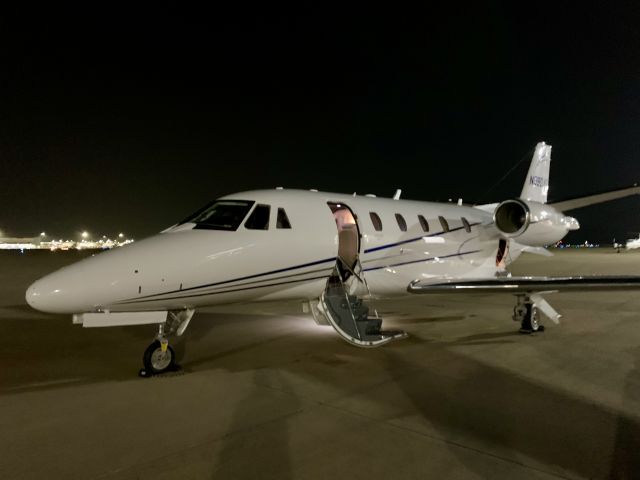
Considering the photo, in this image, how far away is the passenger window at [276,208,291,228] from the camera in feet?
24.1

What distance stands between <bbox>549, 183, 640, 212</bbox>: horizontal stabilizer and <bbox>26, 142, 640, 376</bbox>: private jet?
52 millimetres

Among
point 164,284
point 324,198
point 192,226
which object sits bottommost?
point 164,284

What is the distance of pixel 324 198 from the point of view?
848 centimetres

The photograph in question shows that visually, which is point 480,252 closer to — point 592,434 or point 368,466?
point 592,434

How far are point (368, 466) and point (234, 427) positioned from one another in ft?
4.76

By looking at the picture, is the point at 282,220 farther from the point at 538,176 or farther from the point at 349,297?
the point at 538,176

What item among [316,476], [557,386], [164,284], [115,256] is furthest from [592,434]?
[115,256]

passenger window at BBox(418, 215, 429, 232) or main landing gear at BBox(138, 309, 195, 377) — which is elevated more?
passenger window at BBox(418, 215, 429, 232)

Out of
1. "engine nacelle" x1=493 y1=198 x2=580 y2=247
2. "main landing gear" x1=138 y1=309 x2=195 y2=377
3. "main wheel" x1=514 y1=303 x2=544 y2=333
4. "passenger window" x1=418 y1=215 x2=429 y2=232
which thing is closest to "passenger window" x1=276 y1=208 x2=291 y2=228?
"main landing gear" x1=138 y1=309 x2=195 y2=377

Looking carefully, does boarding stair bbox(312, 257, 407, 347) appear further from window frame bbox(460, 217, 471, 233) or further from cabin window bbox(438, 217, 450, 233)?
window frame bbox(460, 217, 471, 233)

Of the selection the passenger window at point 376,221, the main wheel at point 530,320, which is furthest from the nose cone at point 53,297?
the main wheel at point 530,320

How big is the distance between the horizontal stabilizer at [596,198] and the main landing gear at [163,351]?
9.56 metres

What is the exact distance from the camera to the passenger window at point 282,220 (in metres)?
7.35

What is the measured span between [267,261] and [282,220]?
2.44 ft
